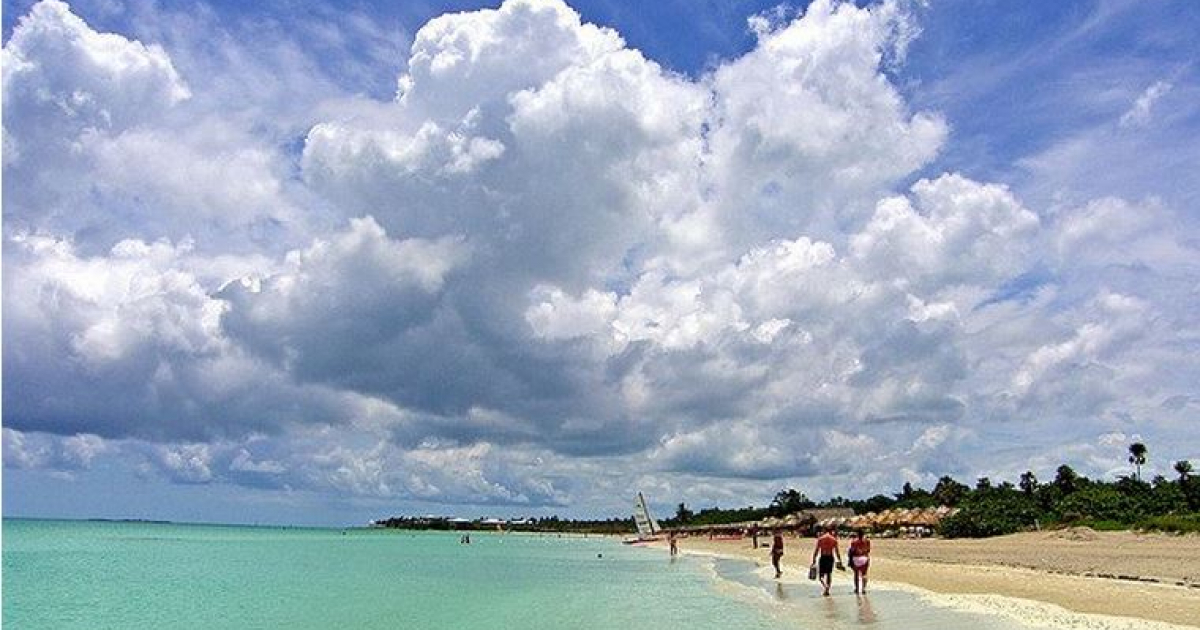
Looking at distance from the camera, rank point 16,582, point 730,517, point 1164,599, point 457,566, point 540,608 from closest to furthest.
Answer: point 1164,599 → point 540,608 → point 16,582 → point 457,566 → point 730,517

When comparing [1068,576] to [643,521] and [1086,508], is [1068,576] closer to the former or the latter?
[1086,508]

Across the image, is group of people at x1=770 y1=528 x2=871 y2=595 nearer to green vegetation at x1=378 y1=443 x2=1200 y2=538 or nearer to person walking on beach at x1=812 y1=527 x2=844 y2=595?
person walking on beach at x1=812 y1=527 x2=844 y2=595

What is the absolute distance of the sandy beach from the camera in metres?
23.4

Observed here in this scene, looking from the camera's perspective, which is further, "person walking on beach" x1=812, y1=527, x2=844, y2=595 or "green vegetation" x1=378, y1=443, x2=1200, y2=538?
"green vegetation" x1=378, y1=443, x2=1200, y2=538

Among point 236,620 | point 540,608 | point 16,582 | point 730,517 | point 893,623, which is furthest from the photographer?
point 730,517

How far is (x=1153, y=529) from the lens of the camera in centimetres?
5959

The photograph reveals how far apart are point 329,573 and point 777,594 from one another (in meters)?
32.6

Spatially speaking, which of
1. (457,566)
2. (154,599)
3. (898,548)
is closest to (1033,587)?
(154,599)

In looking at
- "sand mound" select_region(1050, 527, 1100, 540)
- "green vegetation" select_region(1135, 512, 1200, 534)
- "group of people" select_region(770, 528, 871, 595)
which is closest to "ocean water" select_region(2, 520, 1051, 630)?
"group of people" select_region(770, 528, 871, 595)

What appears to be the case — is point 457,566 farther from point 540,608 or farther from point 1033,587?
point 1033,587

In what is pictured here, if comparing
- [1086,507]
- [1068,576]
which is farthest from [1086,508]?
[1068,576]

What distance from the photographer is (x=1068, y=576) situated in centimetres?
3547

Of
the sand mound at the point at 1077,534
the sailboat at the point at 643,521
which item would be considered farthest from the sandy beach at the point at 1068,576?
the sailboat at the point at 643,521

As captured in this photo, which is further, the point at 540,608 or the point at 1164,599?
the point at 540,608
